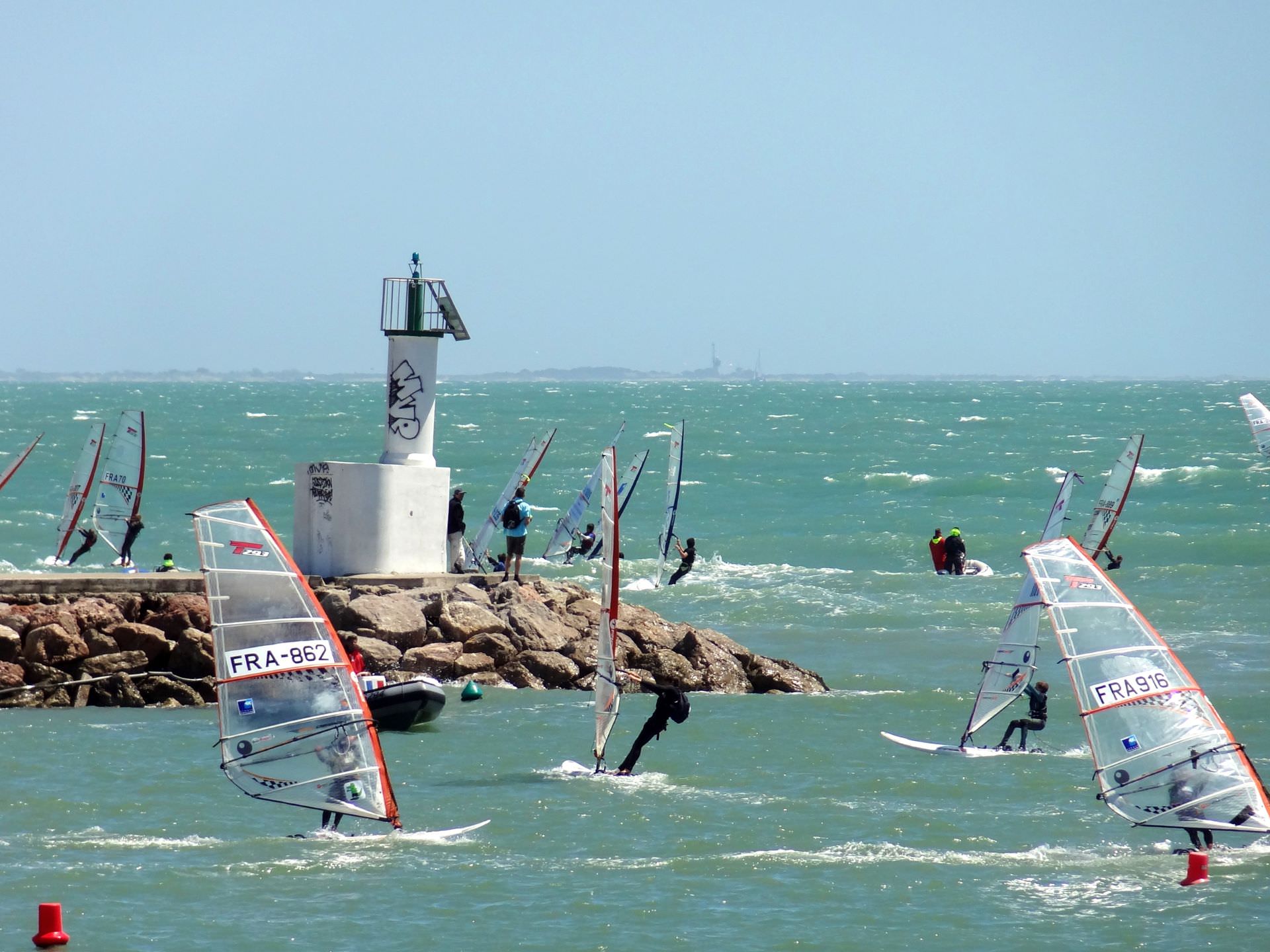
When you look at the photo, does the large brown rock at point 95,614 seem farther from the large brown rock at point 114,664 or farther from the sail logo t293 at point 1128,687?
the sail logo t293 at point 1128,687

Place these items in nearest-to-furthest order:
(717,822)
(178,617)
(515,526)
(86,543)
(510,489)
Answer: (717,822)
(178,617)
(515,526)
(86,543)
(510,489)

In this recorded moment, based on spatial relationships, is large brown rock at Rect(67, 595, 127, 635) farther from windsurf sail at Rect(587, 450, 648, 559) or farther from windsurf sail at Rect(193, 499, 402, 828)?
windsurf sail at Rect(587, 450, 648, 559)

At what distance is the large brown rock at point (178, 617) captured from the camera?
1803 cm

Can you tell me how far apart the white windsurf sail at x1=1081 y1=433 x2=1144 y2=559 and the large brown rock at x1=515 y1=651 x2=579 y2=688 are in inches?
545

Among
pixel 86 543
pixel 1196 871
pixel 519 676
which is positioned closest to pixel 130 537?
pixel 86 543

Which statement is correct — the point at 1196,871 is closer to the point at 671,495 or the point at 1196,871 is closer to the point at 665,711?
the point at 665,711

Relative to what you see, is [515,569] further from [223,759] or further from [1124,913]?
[1124,913]

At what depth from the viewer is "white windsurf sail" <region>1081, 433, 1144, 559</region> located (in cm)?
2967

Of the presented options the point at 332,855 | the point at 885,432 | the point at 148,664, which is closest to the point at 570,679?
the point at 148,664

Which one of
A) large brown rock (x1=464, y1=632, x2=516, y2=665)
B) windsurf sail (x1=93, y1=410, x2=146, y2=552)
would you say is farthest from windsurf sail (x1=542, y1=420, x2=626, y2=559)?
large brown rock (x1=464, y1=632, x2=516, y2=665)

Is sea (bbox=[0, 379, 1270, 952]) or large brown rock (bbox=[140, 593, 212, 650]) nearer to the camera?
sea (bbox=[0, 379, 1270, 952])

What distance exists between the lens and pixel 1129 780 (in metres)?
12.1

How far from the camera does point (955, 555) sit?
32531mm

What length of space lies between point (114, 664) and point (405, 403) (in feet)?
16.0
